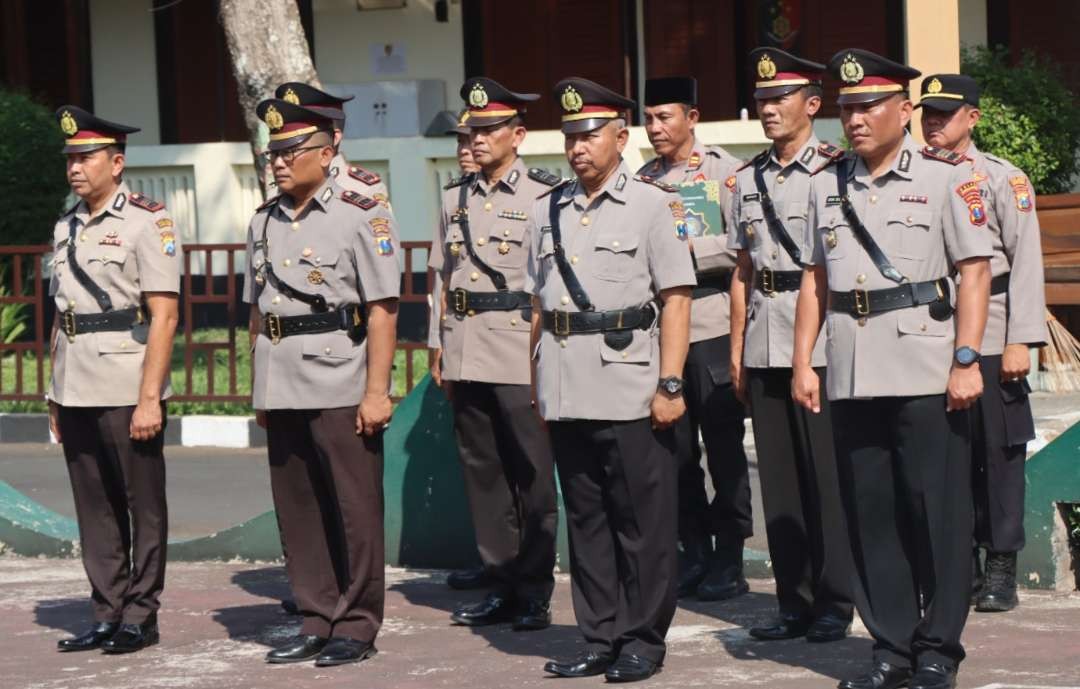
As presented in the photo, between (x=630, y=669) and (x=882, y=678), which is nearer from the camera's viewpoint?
(x=882, y=678)

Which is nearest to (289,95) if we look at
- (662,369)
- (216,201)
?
(662,369)

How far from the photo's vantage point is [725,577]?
24.4ft

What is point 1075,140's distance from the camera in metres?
14.9

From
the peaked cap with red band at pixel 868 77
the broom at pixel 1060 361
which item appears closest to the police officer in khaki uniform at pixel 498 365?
the peaked cap with red band at pixel 868 77

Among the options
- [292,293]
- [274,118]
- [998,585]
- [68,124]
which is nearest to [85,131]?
[68,124]

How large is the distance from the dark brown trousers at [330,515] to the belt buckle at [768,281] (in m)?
1.39

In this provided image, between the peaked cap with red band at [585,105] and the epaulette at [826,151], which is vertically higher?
the peaked cap with red band at [585,105]

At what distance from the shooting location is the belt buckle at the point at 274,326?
659cm

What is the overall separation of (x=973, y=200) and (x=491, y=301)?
2.11 m

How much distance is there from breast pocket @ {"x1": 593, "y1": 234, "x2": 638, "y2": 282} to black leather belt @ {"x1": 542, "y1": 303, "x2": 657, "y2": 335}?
107 millimetres

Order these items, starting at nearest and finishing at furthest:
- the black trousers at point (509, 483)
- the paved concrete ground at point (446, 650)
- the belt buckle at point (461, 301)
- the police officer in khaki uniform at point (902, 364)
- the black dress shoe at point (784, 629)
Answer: the police officer in khaki uniform at point (902, 364) < the paved concrete ground at point (446, 650) < the black dress shoe at point (784, 629) < the black trousers at point (509, 483) < the belt buckle at point (461, 301)

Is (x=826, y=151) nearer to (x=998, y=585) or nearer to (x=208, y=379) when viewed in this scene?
(x=998, y=585)

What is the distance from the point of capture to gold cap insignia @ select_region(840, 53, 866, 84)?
5844mm

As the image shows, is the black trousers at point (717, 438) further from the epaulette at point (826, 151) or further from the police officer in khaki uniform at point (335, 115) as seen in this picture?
the police officer in khaki uniform at point (335, 115)
